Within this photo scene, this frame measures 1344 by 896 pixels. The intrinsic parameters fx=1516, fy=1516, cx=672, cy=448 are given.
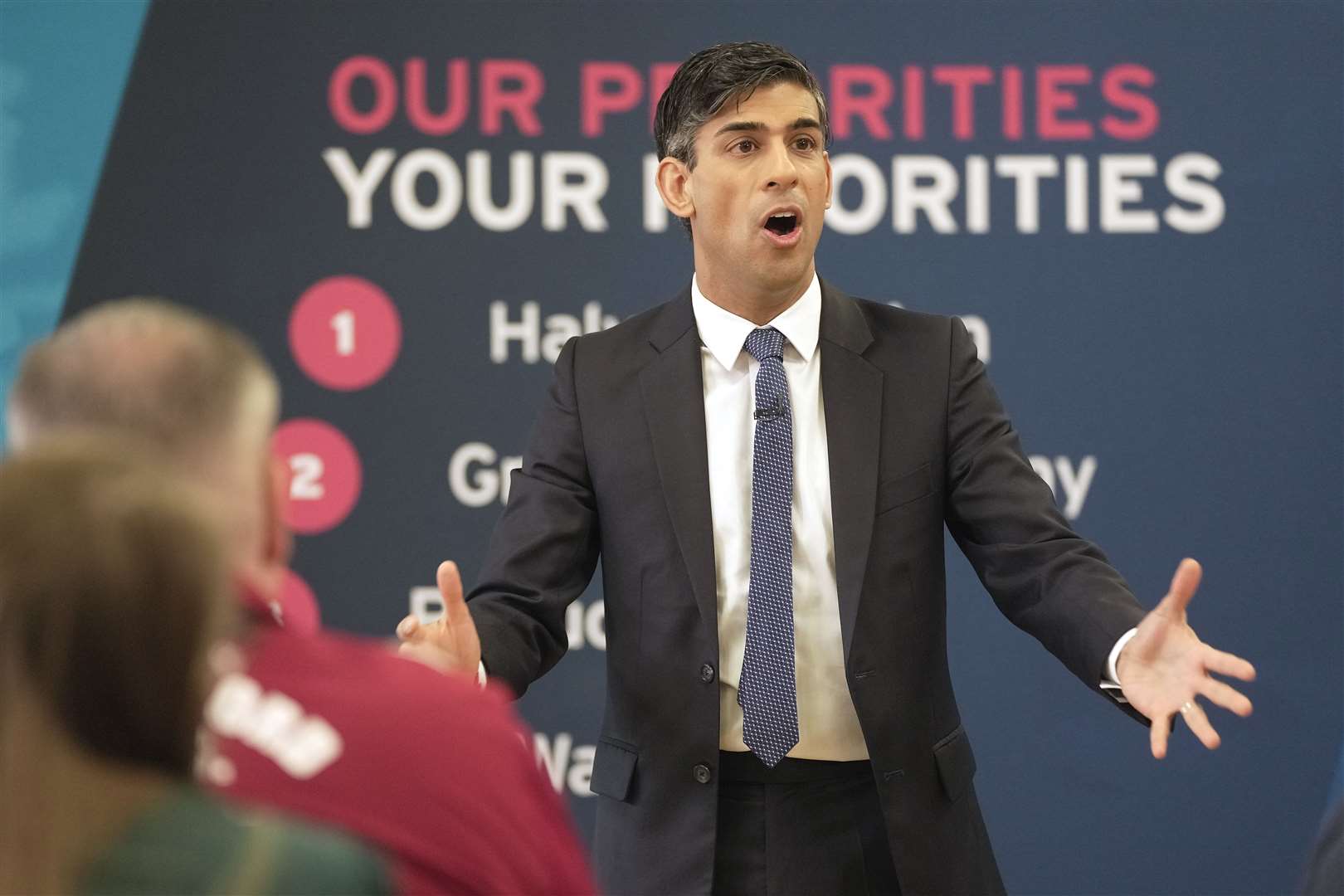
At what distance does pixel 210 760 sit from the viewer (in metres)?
1.10

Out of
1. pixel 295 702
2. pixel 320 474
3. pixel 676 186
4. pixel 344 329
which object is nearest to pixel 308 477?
pixel 320 474

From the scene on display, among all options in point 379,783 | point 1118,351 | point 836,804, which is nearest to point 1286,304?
point 1118,351

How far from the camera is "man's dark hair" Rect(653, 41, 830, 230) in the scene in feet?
8.12

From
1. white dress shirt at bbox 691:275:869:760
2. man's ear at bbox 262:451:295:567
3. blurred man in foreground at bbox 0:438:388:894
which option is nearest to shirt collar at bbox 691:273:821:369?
white dress shirt at bbox 691:275:869:760

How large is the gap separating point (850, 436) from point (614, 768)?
0.62 m

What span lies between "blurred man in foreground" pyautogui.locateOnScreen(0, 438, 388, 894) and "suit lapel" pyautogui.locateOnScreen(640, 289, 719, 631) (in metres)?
1.40

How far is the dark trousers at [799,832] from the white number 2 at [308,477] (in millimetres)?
1613

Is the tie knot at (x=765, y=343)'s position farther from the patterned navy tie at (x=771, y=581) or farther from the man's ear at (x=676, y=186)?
the man's ear at (x=676, y=186)

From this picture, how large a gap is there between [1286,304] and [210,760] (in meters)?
3.04

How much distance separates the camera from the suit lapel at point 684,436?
2.25 metres

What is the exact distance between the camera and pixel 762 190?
2.47 meters

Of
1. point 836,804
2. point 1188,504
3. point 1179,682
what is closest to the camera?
point 1179,682

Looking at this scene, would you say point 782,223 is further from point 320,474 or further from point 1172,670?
point 320,474

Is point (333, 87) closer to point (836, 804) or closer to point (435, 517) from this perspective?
point (435, 517)
